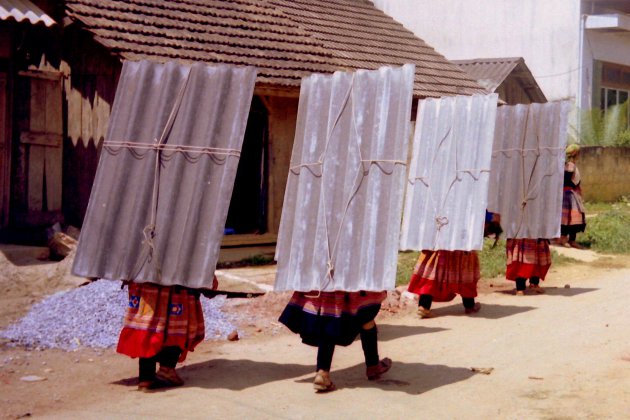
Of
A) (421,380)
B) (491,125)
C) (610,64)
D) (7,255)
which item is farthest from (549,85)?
(421,380)

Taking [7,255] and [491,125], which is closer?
[491,125]

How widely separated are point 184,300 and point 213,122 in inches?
51.4

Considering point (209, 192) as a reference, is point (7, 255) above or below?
below

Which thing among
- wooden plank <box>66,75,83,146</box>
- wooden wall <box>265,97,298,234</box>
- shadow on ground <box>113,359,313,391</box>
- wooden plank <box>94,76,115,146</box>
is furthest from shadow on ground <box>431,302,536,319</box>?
wooden plank <box>66,75,83,146</box>

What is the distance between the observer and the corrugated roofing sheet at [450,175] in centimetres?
920

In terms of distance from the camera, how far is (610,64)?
2508 cm

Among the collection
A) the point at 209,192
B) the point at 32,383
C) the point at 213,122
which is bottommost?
the point at 32,383

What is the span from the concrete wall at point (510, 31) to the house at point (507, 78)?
118cm

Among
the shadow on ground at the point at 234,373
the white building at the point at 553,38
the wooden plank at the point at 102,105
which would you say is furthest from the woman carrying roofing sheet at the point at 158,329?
the white building at the point at 553,38

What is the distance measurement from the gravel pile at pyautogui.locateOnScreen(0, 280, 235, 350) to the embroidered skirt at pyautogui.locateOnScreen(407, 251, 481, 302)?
6.63ft

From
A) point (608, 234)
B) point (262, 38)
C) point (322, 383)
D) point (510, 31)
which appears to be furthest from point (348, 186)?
point (510, 31)

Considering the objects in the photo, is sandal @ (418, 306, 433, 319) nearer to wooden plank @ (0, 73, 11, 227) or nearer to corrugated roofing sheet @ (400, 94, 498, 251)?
corrugated roofing sheet @ (400, 94, 498, 251)

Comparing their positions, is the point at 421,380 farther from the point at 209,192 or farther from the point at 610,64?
the point at 610,64

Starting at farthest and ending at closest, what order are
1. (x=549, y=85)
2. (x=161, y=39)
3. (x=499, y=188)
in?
(x=549, y=85), (x=161, y=39), (x=499, y=188)
